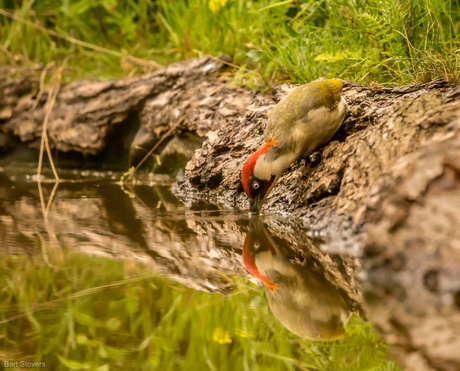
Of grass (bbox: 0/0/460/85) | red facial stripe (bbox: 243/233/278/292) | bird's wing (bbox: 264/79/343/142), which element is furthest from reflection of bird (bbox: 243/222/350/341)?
grass (bbox: 0/0/460/85)

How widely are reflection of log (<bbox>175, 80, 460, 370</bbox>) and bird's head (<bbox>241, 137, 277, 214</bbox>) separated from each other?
0.28 metres

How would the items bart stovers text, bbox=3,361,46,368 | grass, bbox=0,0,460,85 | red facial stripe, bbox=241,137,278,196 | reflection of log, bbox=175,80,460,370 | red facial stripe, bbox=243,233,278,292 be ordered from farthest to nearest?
grass, bbox=0,0,460,85, red facial stripe, bbox=241,137,278,196, red facial stripe, bbox=243,233,278,292, reflection of log, bbox=175,80,460,370, bart stovers text, bbox=3,361,46,368

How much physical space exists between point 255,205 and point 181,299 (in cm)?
141

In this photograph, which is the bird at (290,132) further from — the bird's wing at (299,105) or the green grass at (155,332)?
the green grass at (155,332)

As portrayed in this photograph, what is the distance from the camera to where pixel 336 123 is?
9.80 feet

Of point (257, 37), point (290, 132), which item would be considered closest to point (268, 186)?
point (290, 132)

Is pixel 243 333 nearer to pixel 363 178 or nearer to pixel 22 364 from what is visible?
pixel 22 364

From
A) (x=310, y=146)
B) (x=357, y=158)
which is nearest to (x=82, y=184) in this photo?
(x=310, y=146)

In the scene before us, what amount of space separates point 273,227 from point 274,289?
101 centimetres

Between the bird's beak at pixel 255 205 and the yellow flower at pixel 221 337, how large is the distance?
1575 millimetres

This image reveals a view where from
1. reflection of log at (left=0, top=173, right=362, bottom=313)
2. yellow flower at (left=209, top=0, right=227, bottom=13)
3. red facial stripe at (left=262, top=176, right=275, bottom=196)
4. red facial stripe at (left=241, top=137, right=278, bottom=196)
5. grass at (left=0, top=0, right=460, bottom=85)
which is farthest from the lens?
yellow flower at (left=209, top=0, right=227, bottom=13)

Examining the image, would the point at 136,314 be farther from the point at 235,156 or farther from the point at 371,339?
the point at 235,156

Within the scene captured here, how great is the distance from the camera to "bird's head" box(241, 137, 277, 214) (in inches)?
108

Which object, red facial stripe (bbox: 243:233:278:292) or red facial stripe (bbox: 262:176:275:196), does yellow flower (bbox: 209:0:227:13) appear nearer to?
red facial stripe (bbox: 262:176:275:196)
